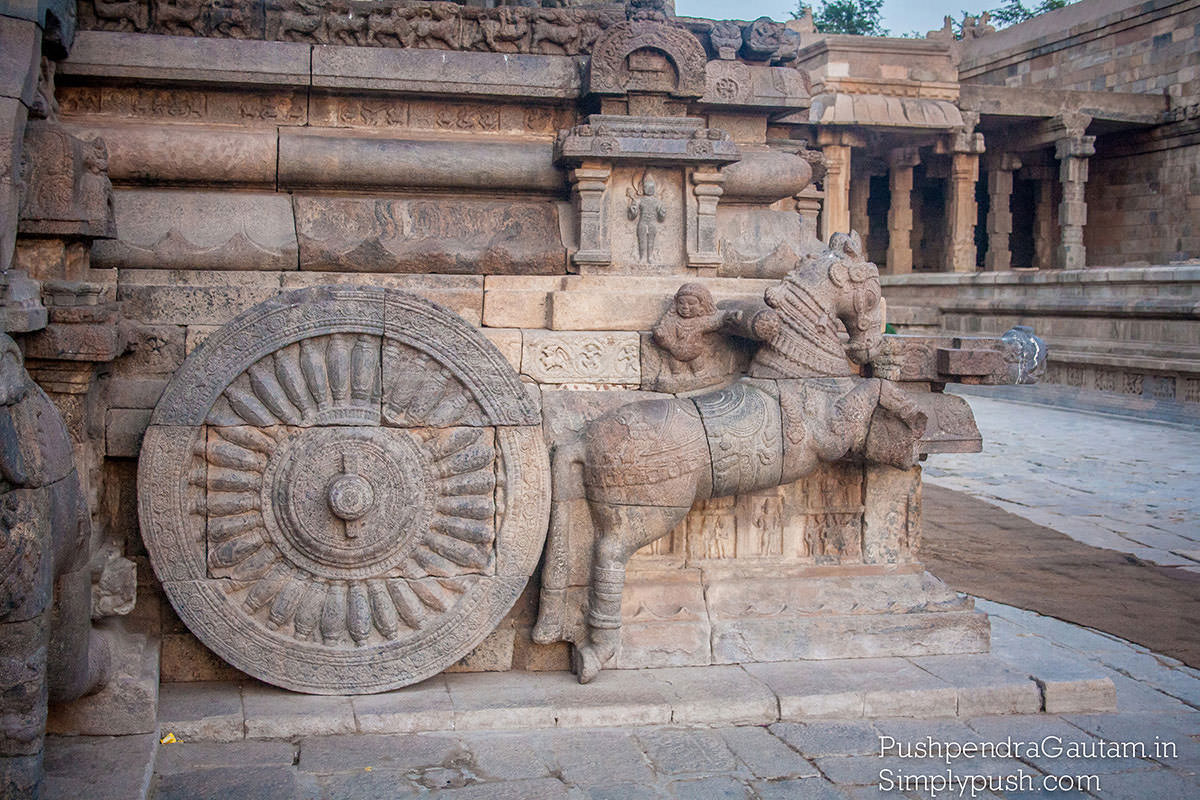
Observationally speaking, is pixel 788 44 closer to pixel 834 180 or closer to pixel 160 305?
pixel 160 305

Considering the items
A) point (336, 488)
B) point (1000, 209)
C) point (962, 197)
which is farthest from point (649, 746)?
point (1000, 209)

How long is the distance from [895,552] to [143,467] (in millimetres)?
2864

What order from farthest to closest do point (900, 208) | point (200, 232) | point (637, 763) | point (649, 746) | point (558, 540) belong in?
point (900, 208)
point (200, 232)
point (558, 540)
point (649, 746)
point (637, 763)

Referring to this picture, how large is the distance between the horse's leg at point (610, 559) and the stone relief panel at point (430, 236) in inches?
48.1

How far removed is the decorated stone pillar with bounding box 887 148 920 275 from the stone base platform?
18.7 m

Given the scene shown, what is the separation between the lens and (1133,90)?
22.4 meters

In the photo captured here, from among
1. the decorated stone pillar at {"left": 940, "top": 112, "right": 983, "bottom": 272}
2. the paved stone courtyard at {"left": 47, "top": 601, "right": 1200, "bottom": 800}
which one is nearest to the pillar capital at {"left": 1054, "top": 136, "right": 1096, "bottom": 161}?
the decorated stone pillar at {"left": 940, "top": 112, "right": 983, "bottom": 272}

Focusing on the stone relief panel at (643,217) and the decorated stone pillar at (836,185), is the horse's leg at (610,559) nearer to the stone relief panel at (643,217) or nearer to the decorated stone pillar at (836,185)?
the stone relief panel at (643,217)

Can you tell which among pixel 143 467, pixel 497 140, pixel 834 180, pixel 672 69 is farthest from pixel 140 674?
pixel 834 180

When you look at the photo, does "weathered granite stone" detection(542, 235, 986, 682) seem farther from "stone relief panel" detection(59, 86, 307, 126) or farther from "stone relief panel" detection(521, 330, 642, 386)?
"stone relief panel" detection(59, 86, 307, 126)

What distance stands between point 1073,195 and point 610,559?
2014 centimetres

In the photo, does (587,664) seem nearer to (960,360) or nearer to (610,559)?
(610,559)

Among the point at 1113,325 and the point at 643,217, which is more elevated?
the point at 643,217
